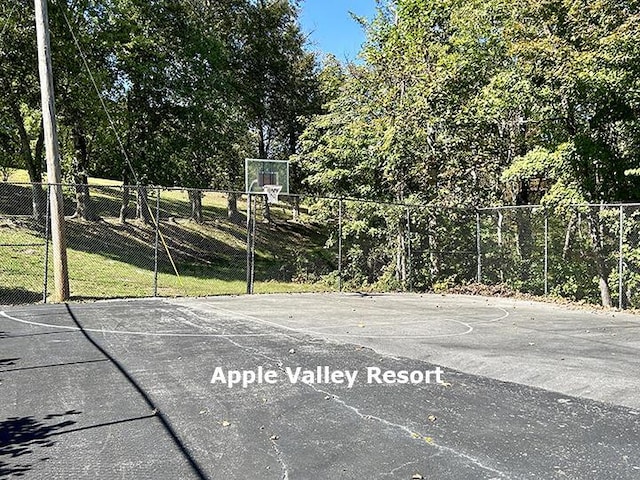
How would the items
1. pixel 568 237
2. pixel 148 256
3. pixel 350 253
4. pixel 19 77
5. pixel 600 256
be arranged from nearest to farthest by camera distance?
1. pixel 600 256
2. pixel 568 237
3. pixel 19 77
4. pixel 350 253
5. pixel 148 256

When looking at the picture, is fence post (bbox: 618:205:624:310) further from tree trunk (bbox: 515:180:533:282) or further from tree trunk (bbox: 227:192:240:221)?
tree trunk (bbox: 227:192:240:221)

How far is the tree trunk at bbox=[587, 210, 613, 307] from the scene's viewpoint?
12172 millimetres

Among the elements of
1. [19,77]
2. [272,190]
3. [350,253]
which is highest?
[19,77]

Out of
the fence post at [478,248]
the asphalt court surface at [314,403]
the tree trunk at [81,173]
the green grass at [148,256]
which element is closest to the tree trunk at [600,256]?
the fence post at [478,248]

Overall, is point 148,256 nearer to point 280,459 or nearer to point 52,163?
point 52,163

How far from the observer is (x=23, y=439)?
3793 mm

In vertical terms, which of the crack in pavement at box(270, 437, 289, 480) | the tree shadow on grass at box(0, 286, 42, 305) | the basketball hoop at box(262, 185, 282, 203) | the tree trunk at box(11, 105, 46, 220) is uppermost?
the tree trunk at box(11, 105, 46, 220)

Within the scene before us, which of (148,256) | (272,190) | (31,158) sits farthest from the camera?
(148,256)

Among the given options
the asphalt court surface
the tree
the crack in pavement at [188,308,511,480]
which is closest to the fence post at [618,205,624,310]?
the asphalt court surface

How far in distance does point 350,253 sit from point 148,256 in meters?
7.27

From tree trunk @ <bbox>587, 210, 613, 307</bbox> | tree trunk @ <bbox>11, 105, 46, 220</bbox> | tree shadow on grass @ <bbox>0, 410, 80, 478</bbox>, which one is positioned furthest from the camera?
tree trunk @ <bbox>11, 105, 46, 220</bbox>

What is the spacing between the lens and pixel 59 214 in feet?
35.7

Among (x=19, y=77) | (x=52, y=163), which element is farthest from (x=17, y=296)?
(x=19, y=77)

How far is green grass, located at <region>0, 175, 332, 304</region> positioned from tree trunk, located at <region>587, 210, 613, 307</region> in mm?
7418
